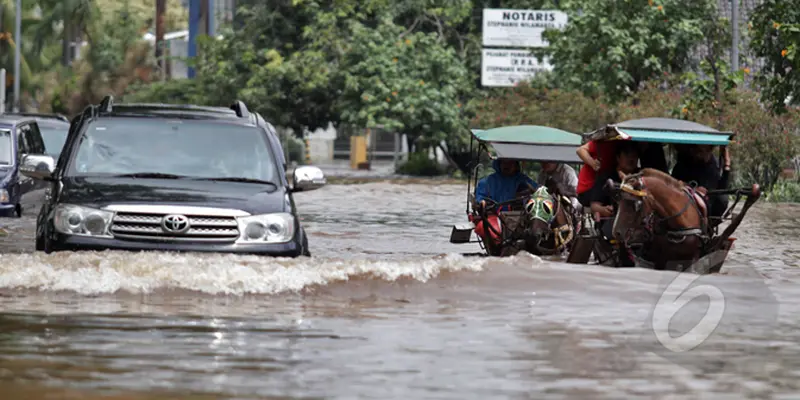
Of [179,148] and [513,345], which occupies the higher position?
[179,148]

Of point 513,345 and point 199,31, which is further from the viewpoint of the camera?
point 199,31

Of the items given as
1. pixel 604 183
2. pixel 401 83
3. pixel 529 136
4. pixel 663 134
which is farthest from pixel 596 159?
pixel 401 83

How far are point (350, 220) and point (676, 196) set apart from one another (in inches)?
534

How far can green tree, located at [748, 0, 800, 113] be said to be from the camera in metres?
28.0

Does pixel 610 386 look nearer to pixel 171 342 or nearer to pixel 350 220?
pixel 171 342

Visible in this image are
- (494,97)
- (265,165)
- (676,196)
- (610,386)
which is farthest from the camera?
(494,97)

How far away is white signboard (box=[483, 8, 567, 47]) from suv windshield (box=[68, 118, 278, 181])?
114 feet

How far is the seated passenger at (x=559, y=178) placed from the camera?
18391 mm

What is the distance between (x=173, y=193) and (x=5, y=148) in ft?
42.4

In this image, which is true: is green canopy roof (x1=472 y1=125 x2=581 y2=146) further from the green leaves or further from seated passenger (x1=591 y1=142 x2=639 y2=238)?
the green leaves

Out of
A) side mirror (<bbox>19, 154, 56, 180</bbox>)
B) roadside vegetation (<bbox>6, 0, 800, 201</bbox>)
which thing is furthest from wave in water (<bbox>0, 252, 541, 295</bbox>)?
roadside vegetation (<bbox>6, 0, 800, 201</bbox>)

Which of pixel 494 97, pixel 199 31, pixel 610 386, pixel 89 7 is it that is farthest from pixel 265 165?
pixel 89 7

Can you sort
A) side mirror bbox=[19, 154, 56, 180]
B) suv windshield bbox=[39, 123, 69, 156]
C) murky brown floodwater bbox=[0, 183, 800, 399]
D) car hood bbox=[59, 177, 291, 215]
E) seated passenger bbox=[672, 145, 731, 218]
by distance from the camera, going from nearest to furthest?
murky brown floodwater bbox=[0, 183, 800, 399] → car hood bbox=[59, 177, 291, 215] → side mirror bbox=[19, 154, 56, 180] → seated passenger bbox=[672, 145, 731, 218] → suv windshield bbox=[39, 123, 69, 156]

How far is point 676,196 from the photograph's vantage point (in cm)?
1477
